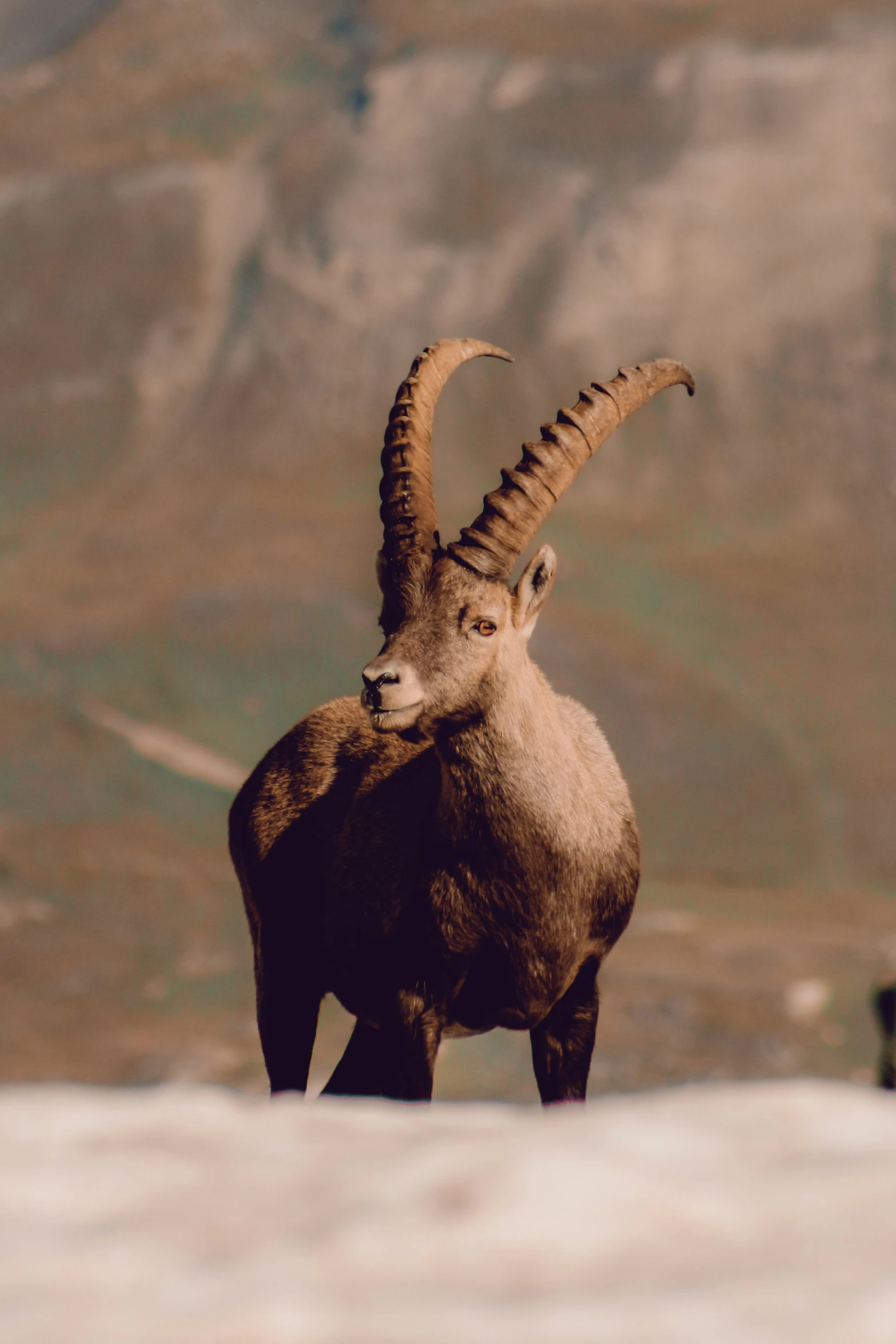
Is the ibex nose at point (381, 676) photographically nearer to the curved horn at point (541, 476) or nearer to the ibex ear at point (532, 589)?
the curved horn at point (541, 476)

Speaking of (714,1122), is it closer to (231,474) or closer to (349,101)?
(231,474)

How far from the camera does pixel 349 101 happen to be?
7131cm

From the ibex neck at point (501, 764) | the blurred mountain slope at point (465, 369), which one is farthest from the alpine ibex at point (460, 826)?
the blurred mountain slope at point (465, 369)

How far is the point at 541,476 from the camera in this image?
7.62 m

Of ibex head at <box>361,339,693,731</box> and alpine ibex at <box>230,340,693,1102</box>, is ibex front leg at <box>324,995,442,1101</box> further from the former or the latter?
ibex head at <box>361,339,693,731</box>

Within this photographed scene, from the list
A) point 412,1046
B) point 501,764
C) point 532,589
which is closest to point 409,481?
point 532,589

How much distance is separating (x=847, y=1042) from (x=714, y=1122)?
51.9m

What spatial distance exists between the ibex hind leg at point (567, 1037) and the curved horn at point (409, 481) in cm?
188

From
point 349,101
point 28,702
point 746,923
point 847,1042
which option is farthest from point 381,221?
point 847,1042

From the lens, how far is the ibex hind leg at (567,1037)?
7.66m

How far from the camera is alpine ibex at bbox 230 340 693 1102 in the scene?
721cm

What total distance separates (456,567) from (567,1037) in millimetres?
2115

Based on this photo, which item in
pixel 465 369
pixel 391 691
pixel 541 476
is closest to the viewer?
pixel 391 691

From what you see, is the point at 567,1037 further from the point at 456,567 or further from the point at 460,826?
the point at 456,567
